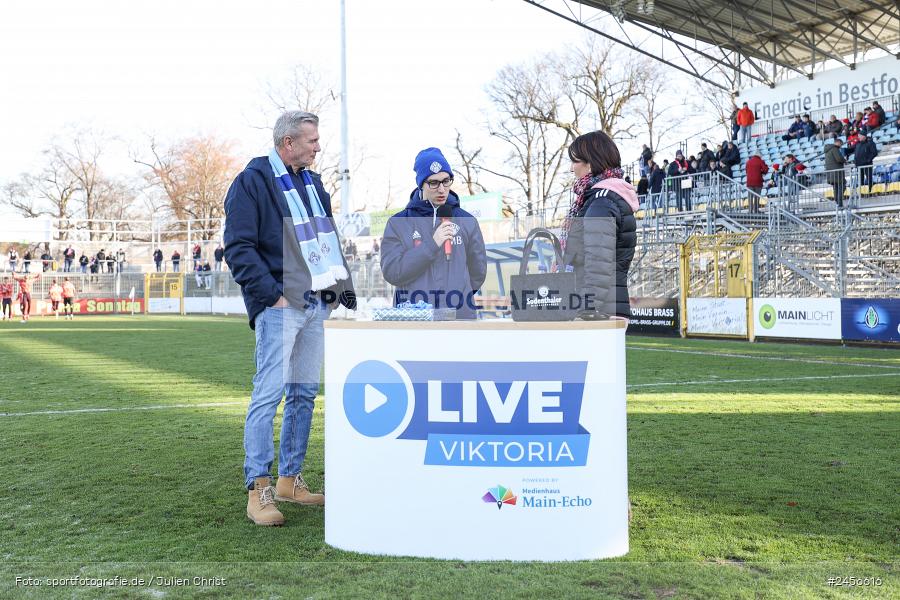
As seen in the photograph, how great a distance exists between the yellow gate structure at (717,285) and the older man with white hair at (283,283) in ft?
53.0

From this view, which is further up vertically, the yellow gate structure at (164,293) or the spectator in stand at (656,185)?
the spectator in stand at (656,185)

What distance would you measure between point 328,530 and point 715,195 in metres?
23.3

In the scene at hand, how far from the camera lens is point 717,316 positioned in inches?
806

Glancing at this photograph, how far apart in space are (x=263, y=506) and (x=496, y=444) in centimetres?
140

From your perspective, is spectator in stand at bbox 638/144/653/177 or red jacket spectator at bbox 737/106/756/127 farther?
red jacket spectator at bbox 737/106/756/127

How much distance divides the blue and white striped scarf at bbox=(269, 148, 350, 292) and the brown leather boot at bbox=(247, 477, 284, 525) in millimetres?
1082

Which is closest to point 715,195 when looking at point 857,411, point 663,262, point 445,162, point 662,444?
point 663,262

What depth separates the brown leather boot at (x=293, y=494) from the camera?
5168mm

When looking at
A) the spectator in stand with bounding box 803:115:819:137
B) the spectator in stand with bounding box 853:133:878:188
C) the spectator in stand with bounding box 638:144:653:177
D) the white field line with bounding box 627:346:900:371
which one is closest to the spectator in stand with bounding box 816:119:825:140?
the spectator in stand with bounding box 803:115:819:137

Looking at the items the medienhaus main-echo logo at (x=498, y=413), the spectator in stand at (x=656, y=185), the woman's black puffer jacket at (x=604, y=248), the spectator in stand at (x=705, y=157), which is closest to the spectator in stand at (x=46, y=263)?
the spectator in stand at (x=656, y=185)

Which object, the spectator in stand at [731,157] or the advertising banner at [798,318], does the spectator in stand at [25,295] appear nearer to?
the spectator in stand at [731,157]

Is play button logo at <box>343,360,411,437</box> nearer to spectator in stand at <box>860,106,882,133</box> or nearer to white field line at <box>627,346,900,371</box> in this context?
white field line at <box>627,346,900,371</box>

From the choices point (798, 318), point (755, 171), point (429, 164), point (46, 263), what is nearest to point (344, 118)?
point (755, 171)

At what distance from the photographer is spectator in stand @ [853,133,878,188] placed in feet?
74.9
